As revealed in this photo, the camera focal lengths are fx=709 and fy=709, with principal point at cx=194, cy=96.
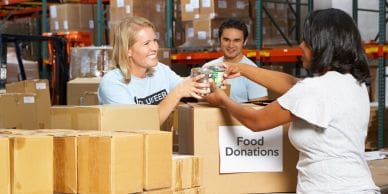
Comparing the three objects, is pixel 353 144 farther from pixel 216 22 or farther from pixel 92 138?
pixel 216 22

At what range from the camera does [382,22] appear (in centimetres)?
612

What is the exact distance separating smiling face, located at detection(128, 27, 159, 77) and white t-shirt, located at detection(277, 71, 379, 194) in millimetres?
864

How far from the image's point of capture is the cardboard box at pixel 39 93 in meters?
6.43

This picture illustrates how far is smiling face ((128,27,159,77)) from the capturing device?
3.29 meters

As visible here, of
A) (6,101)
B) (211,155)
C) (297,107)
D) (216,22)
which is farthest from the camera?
(216,22)

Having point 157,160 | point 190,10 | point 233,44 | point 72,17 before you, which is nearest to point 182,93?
point 157,160

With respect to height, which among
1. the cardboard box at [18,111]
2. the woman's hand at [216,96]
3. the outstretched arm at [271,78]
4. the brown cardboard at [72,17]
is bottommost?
the cardboard box at [18,111]

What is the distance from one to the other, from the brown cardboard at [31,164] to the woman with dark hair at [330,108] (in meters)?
0.86

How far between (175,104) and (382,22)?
11.7 feet

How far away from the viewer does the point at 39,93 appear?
262 inches

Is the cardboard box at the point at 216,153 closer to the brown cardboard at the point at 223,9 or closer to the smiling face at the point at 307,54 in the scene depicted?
the smiling face at the point at 307,54

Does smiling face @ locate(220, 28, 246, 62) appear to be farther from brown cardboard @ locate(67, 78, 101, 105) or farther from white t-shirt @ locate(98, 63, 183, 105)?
brown cardboard @ locate(67, 78, 101, 105)

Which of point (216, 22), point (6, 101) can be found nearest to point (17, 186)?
point (6, 101)

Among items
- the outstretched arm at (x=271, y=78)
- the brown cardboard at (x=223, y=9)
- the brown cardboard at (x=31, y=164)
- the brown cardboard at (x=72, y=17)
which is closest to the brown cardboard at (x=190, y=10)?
the brown cardboard at (x=223, y=9)
